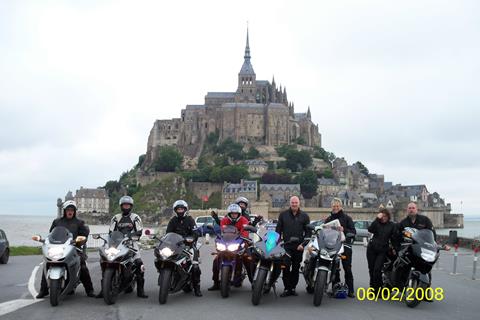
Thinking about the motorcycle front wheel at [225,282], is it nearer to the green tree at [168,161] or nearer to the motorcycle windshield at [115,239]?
the motorcycle windshield at [115,239]

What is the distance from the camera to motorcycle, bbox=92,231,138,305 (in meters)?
9.95

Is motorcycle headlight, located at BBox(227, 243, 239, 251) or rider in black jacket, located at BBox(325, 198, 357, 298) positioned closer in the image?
motorcycle headlight, located at BBox(227, 243, 239, 251)

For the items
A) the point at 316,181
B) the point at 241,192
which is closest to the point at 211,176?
the point at 241,192

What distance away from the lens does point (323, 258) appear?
10.4 m

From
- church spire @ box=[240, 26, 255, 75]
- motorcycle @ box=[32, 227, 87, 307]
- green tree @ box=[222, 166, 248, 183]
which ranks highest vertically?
church spire @ box=[240, 26, 255, 75]

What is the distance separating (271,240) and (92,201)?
420 ft

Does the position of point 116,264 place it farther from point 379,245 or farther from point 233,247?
point 379,245

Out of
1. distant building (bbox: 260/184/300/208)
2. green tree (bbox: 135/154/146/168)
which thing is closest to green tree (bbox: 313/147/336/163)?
distant building (bbox: 260/184/300/208)

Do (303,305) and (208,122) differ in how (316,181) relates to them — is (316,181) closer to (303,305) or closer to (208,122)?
(208,122)

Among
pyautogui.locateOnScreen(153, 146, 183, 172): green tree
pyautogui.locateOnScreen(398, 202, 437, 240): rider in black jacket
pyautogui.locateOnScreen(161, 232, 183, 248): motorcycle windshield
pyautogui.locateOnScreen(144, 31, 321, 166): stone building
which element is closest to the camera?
pyautogui.locateOnScreen(161, 232, 183, 248): motorcycle windshield

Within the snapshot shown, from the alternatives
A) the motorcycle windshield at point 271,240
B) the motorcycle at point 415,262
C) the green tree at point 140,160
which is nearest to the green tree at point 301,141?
the green tree at point 140,160

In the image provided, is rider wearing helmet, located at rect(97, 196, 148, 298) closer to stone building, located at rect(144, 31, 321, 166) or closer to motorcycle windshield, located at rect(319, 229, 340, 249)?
motorcycle windshield, located at rect(319, 229, 340, 249)

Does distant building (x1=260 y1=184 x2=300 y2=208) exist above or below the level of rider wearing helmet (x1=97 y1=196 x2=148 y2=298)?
above

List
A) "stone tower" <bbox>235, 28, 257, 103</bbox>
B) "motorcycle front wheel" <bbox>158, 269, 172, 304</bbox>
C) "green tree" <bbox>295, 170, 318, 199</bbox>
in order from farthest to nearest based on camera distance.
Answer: "stone tower" <bbox>235, 28, 257, 103</bbox>, "green tree" <bbox>295, 170, 318, 199</bbox>, "motorcycle front wheel" <bbox>158, 269, 172, 304</bbox>
